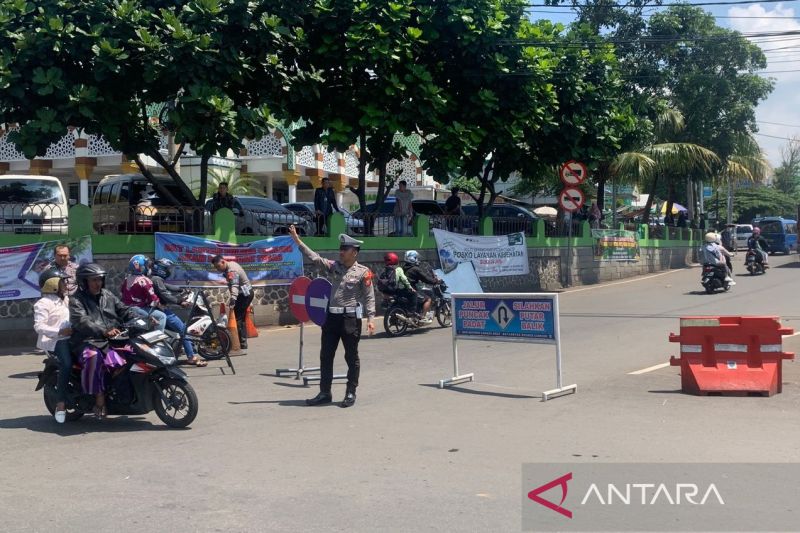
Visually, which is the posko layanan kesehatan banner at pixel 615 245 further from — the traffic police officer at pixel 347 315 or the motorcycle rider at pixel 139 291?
the traffic police officer at pixel 347 315

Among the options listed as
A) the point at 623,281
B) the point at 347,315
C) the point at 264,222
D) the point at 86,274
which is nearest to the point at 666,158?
the point at 623,281

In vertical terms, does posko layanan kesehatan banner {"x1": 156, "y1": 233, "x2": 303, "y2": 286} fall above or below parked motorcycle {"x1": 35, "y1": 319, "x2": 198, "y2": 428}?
above

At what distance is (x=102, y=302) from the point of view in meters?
→ 8.43

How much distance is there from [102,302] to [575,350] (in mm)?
7838

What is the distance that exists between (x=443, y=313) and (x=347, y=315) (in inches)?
291

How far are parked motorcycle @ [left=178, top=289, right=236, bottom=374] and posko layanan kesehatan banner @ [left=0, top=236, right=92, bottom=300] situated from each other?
2.86 m

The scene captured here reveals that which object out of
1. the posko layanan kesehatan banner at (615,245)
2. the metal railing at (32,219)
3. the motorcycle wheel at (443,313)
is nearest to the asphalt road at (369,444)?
the metal railing at (32,219)

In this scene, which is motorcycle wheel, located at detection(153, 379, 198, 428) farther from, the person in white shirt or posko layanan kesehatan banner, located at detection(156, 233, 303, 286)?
posko layanan kesehatan banner, located at detection(156, 233, 303, 286)

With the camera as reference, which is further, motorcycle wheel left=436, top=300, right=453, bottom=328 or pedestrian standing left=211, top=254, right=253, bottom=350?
motorcycle wheel left=436, top=300, right=453, bottom=328

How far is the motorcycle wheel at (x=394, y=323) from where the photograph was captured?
15648 mm

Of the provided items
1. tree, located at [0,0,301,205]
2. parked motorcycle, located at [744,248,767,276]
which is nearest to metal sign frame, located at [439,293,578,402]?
tree, located at [0,0,301,205]

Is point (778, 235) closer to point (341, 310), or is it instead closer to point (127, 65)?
point (127, 65)

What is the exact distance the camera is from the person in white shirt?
330 inches

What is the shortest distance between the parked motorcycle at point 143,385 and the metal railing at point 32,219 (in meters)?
6.99
